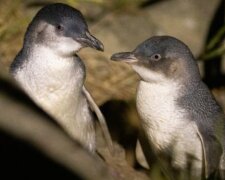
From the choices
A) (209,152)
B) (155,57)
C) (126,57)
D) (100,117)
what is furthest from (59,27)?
(209,152)

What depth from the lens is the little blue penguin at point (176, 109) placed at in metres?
5.23

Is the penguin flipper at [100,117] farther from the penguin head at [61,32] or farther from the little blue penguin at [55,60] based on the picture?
the penguin head at [61,32]

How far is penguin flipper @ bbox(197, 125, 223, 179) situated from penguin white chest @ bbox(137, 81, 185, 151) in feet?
0.57

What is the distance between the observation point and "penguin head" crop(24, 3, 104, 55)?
Answer: 5.01 meters

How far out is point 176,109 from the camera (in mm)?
5250

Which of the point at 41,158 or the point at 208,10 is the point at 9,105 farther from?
the point at 208,10

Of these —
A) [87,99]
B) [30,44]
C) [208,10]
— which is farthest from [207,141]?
[208,10]

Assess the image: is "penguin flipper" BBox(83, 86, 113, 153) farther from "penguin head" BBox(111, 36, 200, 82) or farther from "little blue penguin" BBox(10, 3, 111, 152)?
"penguin head" BBox(111, 36, 200, 82)

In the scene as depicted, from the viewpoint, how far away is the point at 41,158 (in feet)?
10.1

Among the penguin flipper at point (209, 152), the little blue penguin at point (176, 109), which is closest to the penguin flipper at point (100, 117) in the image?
the little blue penguin at point (176, 109)

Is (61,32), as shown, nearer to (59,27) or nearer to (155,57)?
(59,27)

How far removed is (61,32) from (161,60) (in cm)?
73

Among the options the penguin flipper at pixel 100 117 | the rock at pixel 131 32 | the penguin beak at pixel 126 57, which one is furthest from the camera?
the rock at pixel 131 32

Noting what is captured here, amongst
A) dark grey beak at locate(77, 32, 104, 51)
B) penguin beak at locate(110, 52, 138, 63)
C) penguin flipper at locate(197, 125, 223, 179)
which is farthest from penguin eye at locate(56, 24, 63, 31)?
penguin flipper at locate(197, 125, 223, 179)
